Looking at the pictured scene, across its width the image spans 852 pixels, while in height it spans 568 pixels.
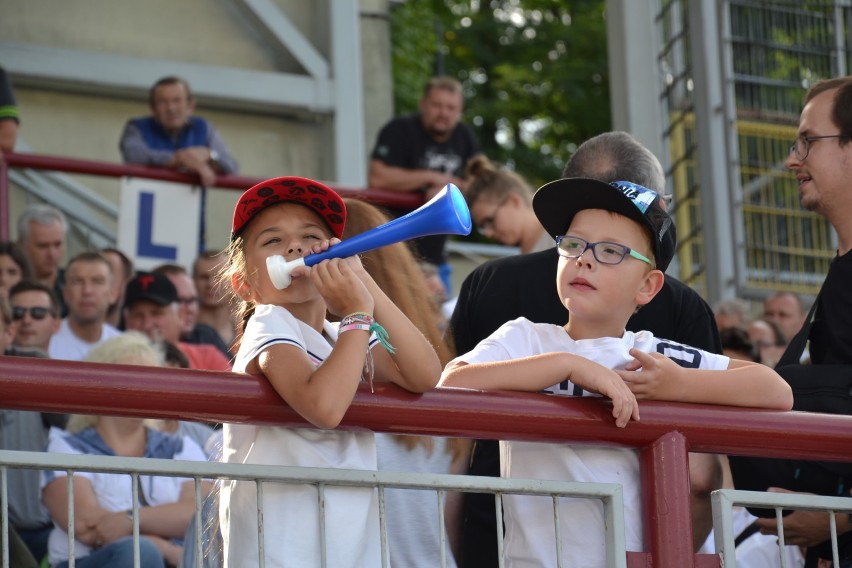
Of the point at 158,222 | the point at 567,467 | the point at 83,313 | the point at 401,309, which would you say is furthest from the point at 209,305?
the point at 567,467

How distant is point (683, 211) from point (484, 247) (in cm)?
310

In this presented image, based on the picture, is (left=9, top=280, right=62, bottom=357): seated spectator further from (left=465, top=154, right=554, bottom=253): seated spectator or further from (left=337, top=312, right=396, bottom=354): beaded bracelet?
(left=337, top=312, right=396, bottom=354): beaded bracelet

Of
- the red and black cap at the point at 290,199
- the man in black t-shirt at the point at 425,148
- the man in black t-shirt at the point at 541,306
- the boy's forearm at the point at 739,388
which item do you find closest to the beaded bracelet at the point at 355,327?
the red and black cap at the point at 290,199

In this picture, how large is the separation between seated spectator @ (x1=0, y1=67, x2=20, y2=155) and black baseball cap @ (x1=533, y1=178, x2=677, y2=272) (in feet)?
17.3

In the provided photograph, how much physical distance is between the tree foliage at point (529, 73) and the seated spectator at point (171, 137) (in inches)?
→ 432

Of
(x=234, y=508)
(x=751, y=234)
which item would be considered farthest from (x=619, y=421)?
(x=751, y=234)

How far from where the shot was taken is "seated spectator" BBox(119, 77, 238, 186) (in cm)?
872

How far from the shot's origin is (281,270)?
3150mm

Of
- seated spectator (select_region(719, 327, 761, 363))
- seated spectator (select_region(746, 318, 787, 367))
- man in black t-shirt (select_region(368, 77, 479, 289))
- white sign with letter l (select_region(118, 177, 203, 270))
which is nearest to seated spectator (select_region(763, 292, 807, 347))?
seated spectator (select_region(746, 318, 787, 367))

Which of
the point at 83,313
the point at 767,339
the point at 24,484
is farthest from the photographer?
the point at 767,339

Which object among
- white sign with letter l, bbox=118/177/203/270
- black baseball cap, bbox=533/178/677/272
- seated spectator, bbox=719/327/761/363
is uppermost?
white sign with letter l, bbox=118/177/203/270

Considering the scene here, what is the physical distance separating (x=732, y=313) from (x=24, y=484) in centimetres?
428

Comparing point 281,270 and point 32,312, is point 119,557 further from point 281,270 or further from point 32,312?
point 32,312

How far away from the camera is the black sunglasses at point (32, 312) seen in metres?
6.59
